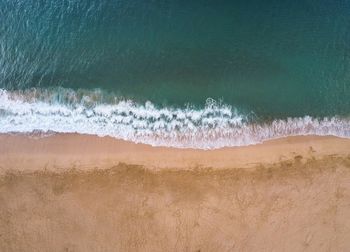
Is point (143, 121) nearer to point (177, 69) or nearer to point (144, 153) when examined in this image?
point (144, 153)

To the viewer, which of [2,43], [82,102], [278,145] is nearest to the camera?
[278,145]

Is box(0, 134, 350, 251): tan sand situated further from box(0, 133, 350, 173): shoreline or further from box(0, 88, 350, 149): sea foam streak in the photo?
box(0, 88, 350, 149): sea foam streak

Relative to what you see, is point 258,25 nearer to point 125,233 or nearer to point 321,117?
point 321,117

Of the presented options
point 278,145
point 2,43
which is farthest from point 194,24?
point 2,43

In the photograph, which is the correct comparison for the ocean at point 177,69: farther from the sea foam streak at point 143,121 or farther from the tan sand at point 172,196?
the tan sand at point 172,196

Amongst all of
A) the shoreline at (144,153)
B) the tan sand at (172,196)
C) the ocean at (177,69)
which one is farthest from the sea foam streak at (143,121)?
the tan sand at (172,196)

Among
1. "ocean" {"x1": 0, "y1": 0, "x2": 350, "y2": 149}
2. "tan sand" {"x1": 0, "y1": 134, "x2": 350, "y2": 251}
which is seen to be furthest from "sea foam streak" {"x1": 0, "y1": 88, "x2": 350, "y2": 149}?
"tan sand" {"x1": 0, "y1": 134, "x2": 350, "y2": 251}

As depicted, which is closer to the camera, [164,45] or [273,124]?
[273,124]
